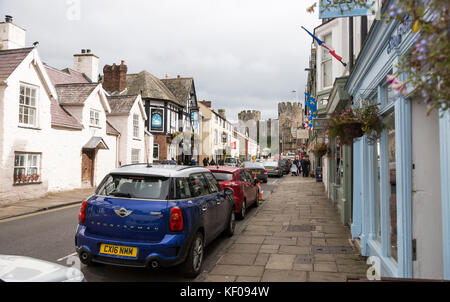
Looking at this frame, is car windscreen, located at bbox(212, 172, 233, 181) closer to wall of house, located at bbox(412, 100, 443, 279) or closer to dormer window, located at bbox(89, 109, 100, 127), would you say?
wall of house, located at bbox(412, 100, 443, 279)

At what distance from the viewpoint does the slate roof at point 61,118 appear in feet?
53.1

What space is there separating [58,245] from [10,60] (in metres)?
10.2

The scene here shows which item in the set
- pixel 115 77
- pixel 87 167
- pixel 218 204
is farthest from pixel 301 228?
pixel 115 77

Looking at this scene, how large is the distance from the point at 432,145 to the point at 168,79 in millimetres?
41810

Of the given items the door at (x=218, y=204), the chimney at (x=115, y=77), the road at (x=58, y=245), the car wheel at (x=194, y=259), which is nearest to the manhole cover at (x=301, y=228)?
the road at (x=58, y=245)

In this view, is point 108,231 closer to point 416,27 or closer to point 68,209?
point 416,27

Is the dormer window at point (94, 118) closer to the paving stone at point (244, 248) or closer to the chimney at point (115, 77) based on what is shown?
the chimney at point (115, 77)

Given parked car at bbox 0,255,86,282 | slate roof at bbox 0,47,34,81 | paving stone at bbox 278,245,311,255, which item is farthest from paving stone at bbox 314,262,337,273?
slate roof at bbox 0,47,34,81

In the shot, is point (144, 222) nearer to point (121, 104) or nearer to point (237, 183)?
point (237, 183)

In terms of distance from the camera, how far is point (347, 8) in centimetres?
544

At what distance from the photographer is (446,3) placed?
5.53 ft

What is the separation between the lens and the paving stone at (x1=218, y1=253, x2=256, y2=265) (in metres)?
5.79

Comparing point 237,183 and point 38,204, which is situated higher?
point 237,183
